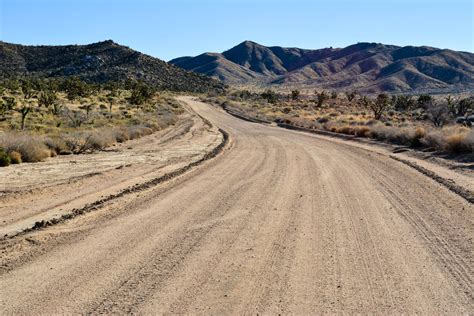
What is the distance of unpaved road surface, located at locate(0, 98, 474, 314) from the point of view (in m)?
6.40

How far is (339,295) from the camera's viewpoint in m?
6.63

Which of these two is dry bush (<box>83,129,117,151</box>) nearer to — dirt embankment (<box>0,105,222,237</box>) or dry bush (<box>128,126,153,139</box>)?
dirt embankment (<box>0,105,222,237</box>)

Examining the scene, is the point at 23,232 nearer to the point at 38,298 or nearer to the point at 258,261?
the point at 38,298

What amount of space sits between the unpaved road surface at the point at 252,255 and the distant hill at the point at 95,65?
103821 millimetres

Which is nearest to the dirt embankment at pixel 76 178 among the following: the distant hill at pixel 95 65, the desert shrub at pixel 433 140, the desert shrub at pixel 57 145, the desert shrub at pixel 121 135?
the desert shrub at pixel 57 145

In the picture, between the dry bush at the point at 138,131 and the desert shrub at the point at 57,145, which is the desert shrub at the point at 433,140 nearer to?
the dry bush at the point at 138,131

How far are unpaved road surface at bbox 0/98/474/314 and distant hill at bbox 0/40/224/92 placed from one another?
103821 mm

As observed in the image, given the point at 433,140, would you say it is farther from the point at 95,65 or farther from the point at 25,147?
the point at 95,65

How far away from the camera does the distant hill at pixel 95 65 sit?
383ft

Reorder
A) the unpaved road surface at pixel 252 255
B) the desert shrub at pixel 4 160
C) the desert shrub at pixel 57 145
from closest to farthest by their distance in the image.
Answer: the unpaved road surface at pixel 252 255 → the desert shrub at pixel 4 160 → the desert shrub at pixel 57 145

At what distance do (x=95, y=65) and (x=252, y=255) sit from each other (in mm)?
123865

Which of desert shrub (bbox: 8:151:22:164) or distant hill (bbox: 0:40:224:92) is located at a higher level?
distant hill (bbox: 0:40:224:92)

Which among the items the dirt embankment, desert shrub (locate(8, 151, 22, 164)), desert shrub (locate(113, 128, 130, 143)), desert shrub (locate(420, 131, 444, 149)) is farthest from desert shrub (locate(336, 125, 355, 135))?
desert shrub (locate(8, 151, 22, 164))

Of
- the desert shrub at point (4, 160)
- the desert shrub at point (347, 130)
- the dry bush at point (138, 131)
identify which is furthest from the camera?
the desert shrub at point (347, 130)
